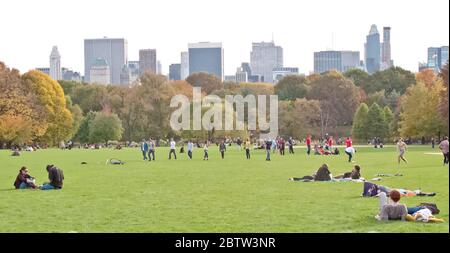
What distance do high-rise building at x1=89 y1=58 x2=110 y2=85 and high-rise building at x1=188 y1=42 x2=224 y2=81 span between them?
19828mm

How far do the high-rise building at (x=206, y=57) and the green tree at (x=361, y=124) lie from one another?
34.8 meters

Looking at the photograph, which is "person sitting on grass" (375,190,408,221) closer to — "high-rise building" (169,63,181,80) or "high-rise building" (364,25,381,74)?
"high-rise building" (364,25,381,74)

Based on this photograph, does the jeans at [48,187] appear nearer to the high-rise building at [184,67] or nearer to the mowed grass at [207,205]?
the mowed grass at [207,205]

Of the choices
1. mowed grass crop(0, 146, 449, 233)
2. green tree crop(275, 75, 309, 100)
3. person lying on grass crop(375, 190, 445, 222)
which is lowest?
mowed grass crop(0, 146, 449, 233)

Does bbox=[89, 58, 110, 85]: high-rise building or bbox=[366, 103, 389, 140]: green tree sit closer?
bbox=[366, 103, 389, 140]: green tree

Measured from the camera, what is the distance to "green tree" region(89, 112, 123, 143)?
3846 inches

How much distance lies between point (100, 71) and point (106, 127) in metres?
87.2

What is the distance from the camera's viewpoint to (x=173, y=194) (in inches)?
866

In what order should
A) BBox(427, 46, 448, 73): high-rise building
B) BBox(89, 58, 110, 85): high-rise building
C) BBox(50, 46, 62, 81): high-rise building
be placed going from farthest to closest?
BBox(89, 58, 110, 85): high-rise building, BBox(50, 46, 62, 81): high-rise building, BBox(427, 46, 448, 73): high-rise building

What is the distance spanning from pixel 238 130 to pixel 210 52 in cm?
4545

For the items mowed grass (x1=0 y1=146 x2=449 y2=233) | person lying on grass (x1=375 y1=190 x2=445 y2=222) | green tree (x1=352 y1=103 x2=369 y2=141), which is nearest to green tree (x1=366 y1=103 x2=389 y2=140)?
green tree (x1=352 y1=103 x2=369 y2=141)

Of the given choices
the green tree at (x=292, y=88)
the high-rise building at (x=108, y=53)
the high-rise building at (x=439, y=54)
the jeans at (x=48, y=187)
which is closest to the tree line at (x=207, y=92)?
the green tree at (x=292, y=88)

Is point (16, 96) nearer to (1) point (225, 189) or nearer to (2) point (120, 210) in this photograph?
(1) point (225, 189)

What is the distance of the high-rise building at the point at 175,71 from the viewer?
7454 inches
